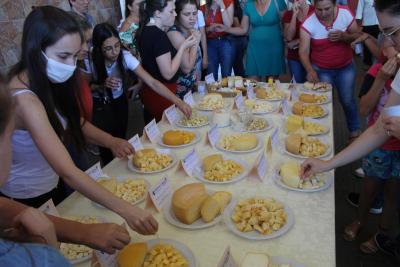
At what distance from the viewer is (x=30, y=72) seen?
125 cm

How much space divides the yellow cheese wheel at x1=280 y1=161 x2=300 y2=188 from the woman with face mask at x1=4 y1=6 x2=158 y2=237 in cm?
61

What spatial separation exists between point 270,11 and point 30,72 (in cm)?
282

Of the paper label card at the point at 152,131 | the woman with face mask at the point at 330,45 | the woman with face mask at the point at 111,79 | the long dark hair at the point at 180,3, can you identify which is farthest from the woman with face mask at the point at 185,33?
the woman with face mask at the point at 330,45

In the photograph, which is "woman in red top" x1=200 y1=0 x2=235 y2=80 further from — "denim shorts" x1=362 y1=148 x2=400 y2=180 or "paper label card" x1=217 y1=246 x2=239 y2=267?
"paper label card" x1=217 y1=246 x2=239 y2=267

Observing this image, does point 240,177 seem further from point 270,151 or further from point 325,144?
point 325,144

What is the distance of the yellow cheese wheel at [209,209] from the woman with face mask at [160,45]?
1010 millimetres

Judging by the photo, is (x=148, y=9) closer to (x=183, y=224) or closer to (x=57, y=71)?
(x=57, y=71)

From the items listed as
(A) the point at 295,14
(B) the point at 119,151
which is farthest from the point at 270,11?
(B) the point at 119,151

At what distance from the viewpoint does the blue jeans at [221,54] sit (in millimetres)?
4027

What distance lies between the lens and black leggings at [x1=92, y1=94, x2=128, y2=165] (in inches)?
95.2

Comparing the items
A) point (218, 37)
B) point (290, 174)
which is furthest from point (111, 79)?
point (218, 37)

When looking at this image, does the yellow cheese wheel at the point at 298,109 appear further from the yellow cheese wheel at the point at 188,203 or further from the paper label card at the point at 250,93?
the yellow cheese wheel at the point at 188,203

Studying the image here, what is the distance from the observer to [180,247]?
3.40ft

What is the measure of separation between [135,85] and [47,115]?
1705 millimetres
